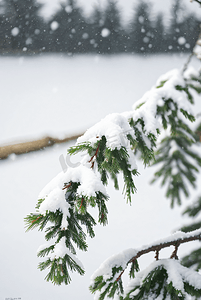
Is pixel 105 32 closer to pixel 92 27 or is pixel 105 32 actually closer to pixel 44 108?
pixel 92 27

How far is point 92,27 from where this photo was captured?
21.0ft

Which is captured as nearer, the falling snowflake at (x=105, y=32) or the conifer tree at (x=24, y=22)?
the conifer tree at (x=24, y=22)

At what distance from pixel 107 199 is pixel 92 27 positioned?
22.8ft

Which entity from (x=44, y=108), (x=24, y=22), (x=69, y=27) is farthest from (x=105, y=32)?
(x=44, y=108)

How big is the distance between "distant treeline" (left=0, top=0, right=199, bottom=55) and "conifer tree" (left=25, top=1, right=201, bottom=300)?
17.1ft

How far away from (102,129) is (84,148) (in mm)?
76

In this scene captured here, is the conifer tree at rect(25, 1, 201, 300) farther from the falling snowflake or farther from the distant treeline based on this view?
the falling snowflake

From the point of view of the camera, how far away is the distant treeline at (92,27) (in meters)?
5.64

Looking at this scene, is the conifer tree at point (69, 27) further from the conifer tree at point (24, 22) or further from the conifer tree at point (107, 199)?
the conifer tree at point (107, 199)

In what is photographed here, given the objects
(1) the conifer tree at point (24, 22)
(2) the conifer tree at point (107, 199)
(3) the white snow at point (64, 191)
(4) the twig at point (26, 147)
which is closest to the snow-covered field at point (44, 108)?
(1) the conifer tree at point (24, 22)

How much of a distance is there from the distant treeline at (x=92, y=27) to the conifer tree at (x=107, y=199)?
522 cm

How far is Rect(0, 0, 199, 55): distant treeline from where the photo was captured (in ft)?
18.5

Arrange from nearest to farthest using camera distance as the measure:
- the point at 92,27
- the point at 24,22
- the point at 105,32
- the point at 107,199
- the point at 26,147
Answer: the point at 107,199 < the point at 26,147 < the point at 24,22 < the point at 92,27 < the point at 105,32

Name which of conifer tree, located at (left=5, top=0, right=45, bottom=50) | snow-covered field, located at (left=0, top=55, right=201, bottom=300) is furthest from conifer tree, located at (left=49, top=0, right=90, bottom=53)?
snow-covered field, located at (left=0, top=55, right=201, bottom=300)
